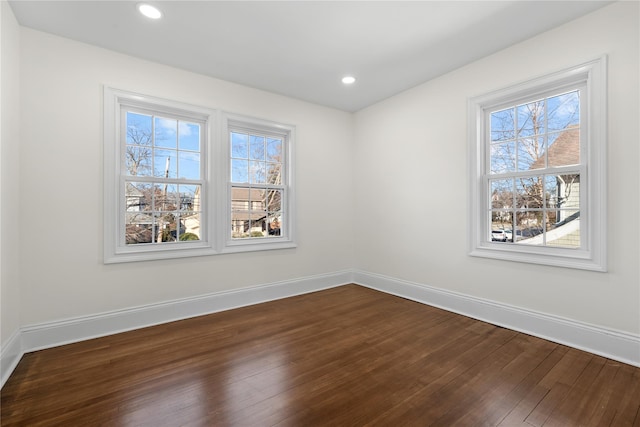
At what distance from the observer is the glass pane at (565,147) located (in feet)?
8.36

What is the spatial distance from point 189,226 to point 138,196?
60 cm

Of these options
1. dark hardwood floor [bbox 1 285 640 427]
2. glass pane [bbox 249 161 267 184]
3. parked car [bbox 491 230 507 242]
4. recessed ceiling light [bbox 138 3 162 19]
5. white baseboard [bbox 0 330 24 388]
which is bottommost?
dark hardwood floor [bbox 1 285 640 427]

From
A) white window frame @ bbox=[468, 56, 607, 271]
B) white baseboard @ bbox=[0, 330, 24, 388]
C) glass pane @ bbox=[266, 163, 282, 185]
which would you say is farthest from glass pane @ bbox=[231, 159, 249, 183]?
white window frame @ bbox=[468, 56, 607, 271]

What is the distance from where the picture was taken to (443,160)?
11.3 feet

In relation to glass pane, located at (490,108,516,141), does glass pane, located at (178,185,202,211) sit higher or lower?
lower

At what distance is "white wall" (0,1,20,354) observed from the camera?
205cm

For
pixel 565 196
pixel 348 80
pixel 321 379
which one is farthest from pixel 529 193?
pixel 321 379

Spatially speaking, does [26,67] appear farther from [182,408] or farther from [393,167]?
[393,167]

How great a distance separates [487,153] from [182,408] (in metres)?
3.52

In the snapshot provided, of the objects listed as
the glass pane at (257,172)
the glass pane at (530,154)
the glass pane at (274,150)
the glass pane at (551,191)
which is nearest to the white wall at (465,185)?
the glass pane at (551,191)

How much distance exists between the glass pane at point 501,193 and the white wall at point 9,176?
428 centimetres

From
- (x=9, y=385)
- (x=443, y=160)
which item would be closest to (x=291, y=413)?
(x=9, y=385)

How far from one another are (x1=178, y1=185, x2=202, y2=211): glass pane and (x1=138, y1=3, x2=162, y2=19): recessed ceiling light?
162 cm

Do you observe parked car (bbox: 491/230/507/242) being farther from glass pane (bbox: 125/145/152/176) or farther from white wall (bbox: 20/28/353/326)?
glass pane (bbox: 125/145/152/176)
